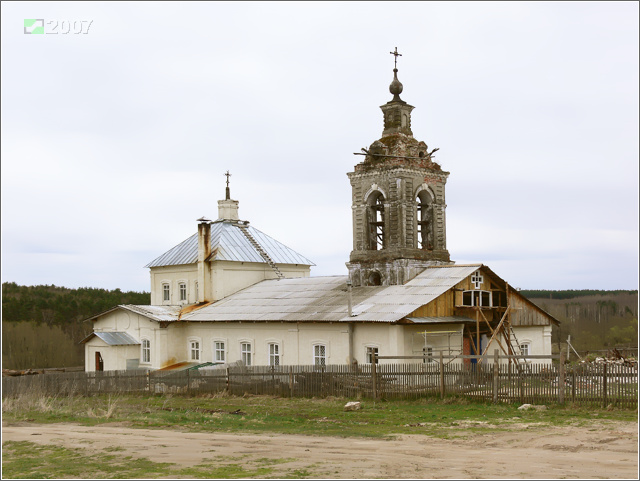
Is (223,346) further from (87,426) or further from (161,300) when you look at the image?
(87,426)

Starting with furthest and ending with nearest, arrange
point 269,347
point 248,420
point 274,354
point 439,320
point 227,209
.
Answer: point 227,209
point 269,347
point 274,354
point 439,320
point 248,420

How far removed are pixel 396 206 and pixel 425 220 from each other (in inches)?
81.3

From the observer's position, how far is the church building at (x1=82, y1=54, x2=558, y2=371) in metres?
31.0

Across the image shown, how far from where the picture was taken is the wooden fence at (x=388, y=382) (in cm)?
2214

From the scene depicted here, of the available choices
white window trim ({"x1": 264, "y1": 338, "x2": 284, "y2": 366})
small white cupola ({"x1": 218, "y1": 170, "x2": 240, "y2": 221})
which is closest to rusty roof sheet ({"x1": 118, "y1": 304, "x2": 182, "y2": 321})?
white window trim ({"x1": 264, "y1": 338, "x2": 284, "y2": 366})

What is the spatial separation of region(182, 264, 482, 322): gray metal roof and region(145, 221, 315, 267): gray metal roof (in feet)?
9.08

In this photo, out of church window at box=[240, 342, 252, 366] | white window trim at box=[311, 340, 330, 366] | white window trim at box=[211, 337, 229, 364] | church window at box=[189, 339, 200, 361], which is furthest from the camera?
church window at box=[189, 339, 200, 361]

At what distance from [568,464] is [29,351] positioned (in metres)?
62.2

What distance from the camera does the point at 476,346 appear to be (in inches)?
1276

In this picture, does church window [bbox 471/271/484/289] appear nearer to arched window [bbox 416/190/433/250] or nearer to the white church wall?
arched window [bbox 416/190/433/250]

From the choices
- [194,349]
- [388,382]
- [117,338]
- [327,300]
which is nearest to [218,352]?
[194,349]

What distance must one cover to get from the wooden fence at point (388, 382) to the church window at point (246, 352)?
3.38 m

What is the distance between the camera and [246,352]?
35812 mm

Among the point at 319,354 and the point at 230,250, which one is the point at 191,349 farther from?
the point at 319,354
